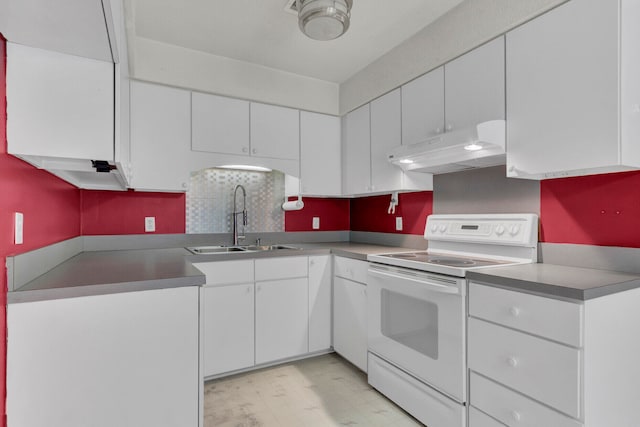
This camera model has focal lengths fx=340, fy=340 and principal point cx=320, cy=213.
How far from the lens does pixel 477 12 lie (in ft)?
6.19

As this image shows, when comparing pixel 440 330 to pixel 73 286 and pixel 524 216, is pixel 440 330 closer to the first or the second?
pixel 524 216

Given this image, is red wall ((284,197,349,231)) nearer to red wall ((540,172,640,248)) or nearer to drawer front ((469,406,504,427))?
red wall ((540,172,640,248))

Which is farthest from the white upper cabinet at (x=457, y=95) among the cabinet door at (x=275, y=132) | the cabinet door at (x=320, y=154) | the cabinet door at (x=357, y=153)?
the cabinet door at (x=275, y=132)

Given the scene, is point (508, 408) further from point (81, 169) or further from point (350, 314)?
point (81, 169)

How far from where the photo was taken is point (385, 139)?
8.59 ft

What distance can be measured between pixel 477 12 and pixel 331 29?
82 cm

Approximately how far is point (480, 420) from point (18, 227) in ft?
6.63

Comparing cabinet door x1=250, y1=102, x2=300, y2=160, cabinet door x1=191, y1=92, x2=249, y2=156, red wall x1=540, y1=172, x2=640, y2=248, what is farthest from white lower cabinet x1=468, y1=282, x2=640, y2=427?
cabinet door x1=191, y1=92, x2=249, y2=156

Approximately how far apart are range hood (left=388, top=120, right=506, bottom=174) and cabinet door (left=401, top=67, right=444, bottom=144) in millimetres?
157

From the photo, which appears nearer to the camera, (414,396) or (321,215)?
(414,396)

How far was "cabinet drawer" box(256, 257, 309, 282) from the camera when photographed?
246cm

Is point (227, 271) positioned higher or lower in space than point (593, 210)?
lower

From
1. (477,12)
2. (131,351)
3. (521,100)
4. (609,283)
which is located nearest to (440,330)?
(609,283)

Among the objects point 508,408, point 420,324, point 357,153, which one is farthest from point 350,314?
point 357,153
